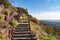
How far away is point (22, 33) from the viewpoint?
567 inches

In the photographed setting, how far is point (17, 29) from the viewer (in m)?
15.4

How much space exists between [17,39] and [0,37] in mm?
2310

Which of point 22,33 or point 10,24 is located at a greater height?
point 10,24

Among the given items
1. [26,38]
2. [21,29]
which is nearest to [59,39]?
[21,29]

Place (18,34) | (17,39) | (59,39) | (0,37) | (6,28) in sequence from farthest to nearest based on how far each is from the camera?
(59,39) < (18,34) < (17,39) < (6,28) < (0,37)

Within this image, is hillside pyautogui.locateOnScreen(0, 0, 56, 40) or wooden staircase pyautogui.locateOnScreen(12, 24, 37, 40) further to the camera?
wooden staircase pyautogui.locateOnScreen(12, 24, 37, 40)

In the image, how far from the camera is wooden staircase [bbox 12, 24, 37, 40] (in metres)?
13.3

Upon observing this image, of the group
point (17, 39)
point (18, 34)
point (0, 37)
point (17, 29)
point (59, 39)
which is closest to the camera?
point (0, 37)

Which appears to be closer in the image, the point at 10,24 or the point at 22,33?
the point at 22,33

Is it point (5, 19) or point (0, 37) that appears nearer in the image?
point (0, 37)

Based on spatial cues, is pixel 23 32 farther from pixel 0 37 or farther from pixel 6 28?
pixel 0 37

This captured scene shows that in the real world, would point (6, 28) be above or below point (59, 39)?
above

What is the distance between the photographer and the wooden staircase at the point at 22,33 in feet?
43.6

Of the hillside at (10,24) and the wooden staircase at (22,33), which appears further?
the wooden staircase at (22,33)
